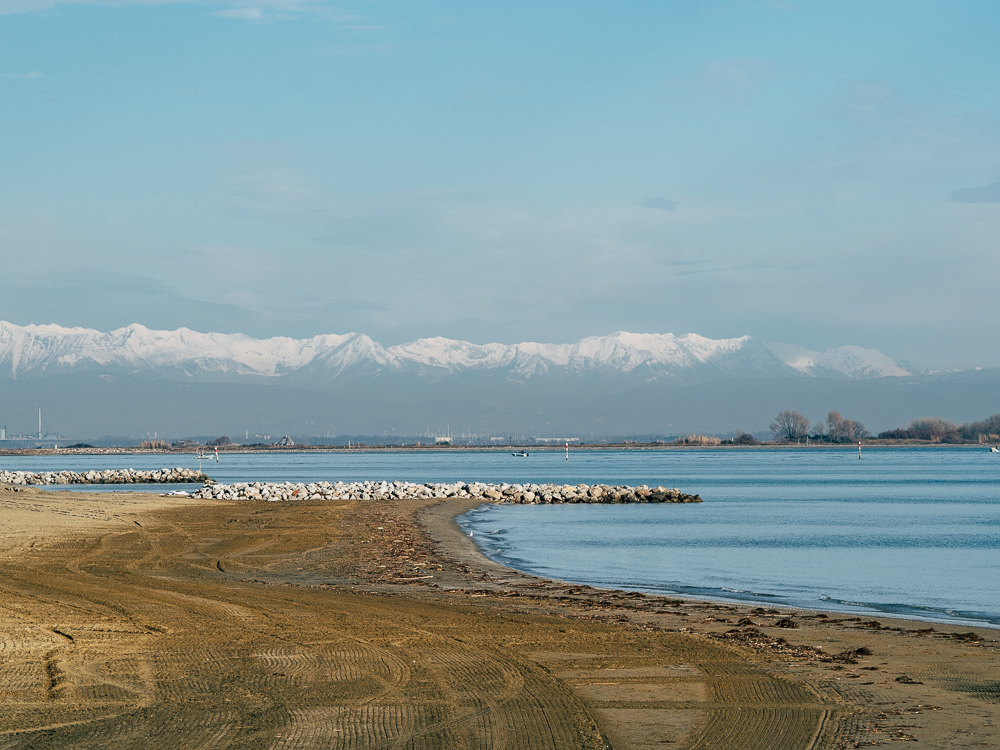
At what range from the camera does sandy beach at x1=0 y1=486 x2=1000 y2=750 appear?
711cm

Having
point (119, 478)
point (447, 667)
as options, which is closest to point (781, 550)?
point (447, 667)

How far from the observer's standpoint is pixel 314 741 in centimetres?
679

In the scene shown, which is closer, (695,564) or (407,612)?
(407,612)

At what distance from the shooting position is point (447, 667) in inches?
369

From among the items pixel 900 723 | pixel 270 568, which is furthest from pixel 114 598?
pixel 900 723

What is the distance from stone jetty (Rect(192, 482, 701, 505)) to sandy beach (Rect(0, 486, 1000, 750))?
30.8 m

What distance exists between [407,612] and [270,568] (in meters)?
7.00

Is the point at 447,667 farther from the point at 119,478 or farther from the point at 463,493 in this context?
the point at 119,478

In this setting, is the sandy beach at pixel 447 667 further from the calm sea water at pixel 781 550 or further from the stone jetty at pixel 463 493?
the stone jetty at pixel 463 493

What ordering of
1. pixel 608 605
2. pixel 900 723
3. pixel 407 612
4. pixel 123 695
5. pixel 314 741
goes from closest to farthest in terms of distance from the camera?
pixel 314 741 < pixel 900 723 < pixel 123 695 < pixel 407 612 < pixel 608 605

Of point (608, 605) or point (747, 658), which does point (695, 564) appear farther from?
point (747, 658)

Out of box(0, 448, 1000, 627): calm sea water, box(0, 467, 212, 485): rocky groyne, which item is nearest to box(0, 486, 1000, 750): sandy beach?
box(0, 448, 1000, 627): calm sea water

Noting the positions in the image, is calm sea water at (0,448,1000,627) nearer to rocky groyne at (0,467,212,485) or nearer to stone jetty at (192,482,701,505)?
stone jetty at (192,482,701,505)

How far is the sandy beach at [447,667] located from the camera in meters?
7.11
